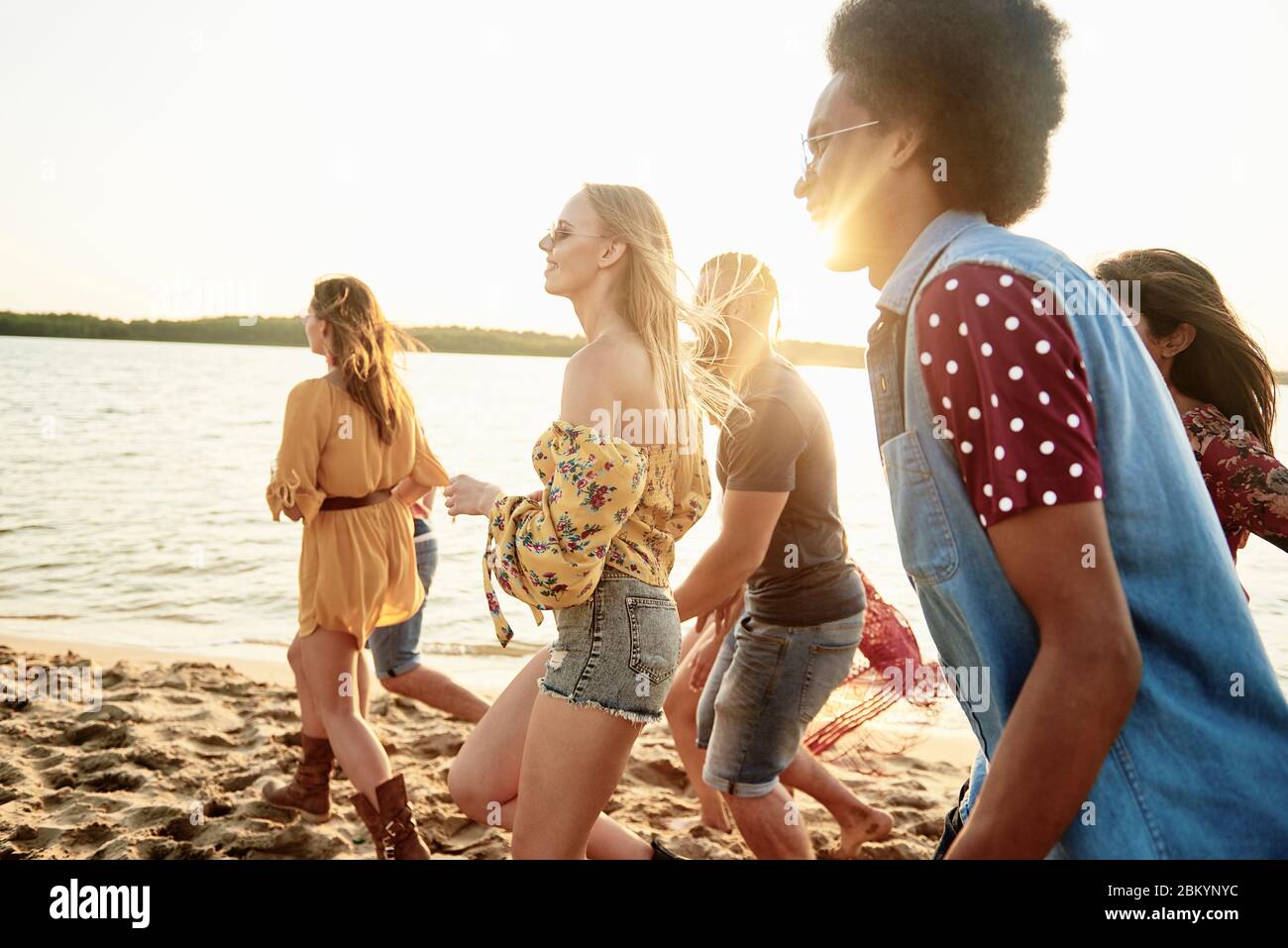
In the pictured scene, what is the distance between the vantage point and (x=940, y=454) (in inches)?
45.1

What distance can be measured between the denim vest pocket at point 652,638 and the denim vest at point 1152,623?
53.3 inches

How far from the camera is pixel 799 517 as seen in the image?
337 cm

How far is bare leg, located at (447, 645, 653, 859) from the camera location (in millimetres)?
2756

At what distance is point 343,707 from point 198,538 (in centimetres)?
1023

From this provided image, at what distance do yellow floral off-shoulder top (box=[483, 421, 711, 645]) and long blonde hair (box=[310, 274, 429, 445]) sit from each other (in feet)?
6.66

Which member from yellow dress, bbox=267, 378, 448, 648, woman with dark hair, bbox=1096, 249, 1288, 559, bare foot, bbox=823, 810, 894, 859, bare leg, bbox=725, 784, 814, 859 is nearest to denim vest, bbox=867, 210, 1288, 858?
woman with dark hair, bbox=1096, 249, 1288, 559

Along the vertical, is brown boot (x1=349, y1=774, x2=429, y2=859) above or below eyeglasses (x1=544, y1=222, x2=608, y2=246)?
below

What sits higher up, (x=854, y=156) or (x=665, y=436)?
(x=854, y=156)

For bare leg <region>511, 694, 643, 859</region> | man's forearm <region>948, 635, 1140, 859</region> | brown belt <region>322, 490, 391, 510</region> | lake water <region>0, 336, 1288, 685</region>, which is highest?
man's forearm <region>948, 635, 1140, 859</region>

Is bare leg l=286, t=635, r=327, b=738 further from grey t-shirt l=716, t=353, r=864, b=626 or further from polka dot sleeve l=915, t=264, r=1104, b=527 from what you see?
polka dot sleeve l=915, t=264, r=1104, b=527
